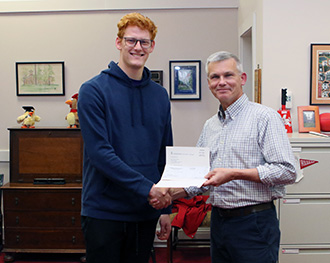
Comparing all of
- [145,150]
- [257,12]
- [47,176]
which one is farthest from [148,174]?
[47,176]

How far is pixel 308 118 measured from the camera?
10.1 feet

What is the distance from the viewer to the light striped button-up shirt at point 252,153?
1.63 meters

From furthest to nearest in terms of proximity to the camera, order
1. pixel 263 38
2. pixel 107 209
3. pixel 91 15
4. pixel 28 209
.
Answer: pixel 91 15, pixel 28 209, pixel 263 38, pixel 107 209

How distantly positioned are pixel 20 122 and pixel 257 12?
97.9 inches

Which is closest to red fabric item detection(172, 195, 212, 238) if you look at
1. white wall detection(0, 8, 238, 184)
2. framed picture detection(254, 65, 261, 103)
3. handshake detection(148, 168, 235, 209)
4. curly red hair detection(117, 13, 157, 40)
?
white wall detection(0, 8, 238, 184)

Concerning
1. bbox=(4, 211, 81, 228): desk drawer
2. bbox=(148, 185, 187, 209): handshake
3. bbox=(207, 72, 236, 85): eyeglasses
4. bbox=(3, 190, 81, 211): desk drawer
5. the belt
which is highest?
bbox=(207, 72, 236, 85): eyeglasses

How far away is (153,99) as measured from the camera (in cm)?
174

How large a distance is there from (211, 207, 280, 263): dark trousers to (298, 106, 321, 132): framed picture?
151 cm

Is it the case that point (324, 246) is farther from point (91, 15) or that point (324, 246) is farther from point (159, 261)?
point (91, 15)

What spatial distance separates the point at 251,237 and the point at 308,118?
168 cm

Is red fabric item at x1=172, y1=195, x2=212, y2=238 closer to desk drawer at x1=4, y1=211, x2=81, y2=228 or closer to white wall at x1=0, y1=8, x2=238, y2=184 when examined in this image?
white wall at x1=0, y1=8, x2=238, y2=184

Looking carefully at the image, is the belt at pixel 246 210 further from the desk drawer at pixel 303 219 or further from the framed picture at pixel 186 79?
the framed picture at pixel 186 79

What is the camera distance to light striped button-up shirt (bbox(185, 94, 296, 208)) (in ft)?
5.33

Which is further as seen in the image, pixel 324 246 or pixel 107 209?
pixel 324 246
